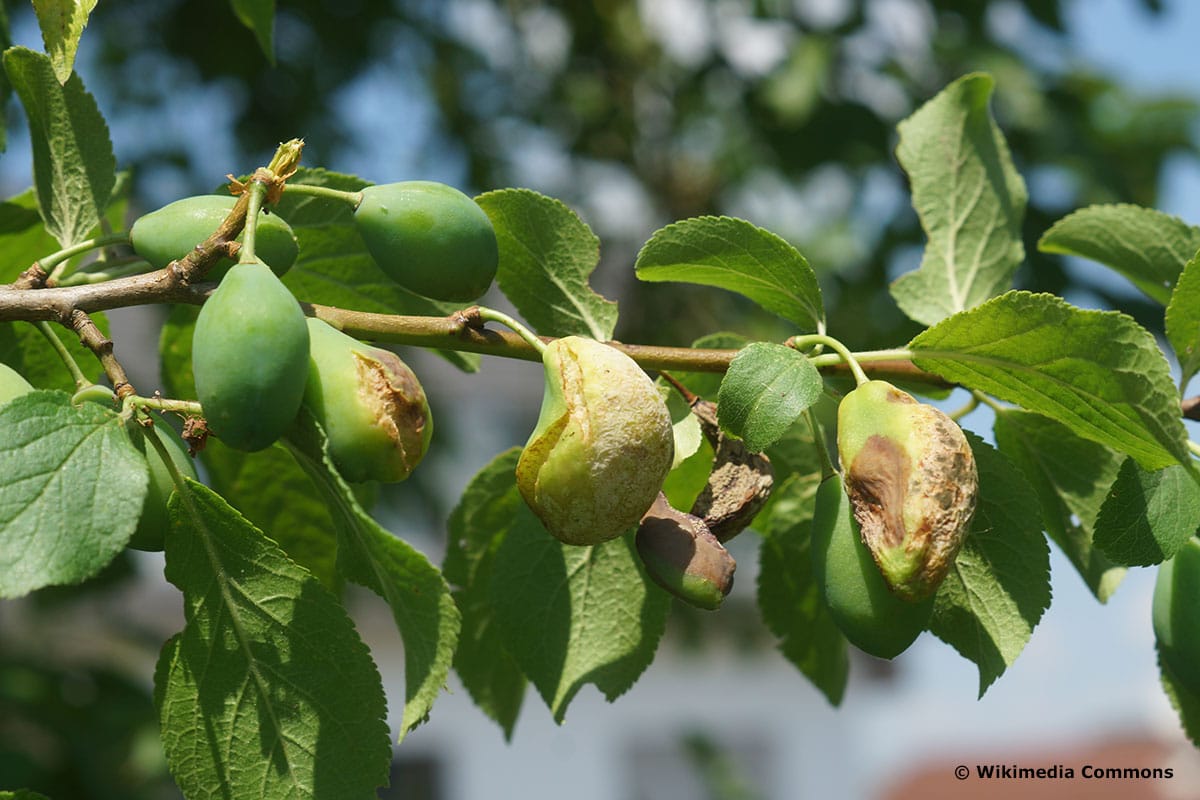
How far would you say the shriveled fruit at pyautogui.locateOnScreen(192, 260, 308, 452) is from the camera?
0.91 m

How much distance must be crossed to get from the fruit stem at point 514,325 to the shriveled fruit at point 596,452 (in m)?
0.07

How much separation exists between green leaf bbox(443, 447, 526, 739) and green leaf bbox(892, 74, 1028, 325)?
0.62 metres

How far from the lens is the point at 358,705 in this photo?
1.09m

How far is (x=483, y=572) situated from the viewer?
1.48 m

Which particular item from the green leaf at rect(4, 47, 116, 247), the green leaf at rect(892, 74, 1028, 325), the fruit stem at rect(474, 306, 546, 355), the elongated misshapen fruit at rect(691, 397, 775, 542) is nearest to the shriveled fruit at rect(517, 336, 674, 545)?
the fruit stem at rect(474, 306, 546, 355)

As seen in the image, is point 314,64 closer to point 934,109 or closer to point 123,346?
point 934,109

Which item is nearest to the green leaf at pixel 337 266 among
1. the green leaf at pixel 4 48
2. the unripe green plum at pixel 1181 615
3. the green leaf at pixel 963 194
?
the green leaf at pixel 4 48

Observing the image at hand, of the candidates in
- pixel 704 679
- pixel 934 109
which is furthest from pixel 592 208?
pixel 704 679

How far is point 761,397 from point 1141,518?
1.25 ft

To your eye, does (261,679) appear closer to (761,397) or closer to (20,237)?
(761,397)

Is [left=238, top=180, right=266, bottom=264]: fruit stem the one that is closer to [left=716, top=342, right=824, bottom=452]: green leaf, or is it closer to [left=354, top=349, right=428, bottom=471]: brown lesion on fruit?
[left=354, top=349, right=428, bottom=471]: brown lesion on fruit

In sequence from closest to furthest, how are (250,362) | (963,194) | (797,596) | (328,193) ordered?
(250,362) < (328,193) < (797,596) < (963,194)

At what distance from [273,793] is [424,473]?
337 cm

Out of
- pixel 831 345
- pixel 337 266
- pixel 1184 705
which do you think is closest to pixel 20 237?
pixel 337 266
